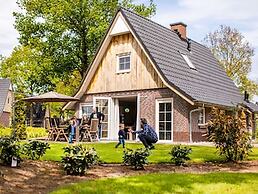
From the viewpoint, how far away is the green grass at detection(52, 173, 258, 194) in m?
6.84

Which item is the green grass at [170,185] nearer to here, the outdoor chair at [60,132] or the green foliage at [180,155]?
the green foliage at [180,155]

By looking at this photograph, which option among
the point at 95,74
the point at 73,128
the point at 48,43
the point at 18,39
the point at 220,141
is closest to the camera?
the point at 220,141

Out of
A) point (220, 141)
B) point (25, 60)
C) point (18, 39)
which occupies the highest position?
point (18, 39)

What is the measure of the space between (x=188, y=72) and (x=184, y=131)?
167 inches

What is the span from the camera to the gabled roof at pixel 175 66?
64.3 feet

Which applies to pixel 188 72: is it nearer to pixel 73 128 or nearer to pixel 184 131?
pixel 184 131

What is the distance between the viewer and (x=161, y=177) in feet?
26.3

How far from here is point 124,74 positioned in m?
21.9

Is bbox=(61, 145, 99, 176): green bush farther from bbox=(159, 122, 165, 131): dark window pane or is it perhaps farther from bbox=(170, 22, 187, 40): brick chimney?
bbox=(170, 22, 187, 40): brick chimney

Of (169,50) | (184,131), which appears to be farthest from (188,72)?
(184,131)

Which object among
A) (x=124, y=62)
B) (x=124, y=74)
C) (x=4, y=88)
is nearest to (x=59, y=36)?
(x=4, y=88)

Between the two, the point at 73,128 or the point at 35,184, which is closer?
the point at 35,184

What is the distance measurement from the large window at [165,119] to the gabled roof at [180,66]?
4.39 feet

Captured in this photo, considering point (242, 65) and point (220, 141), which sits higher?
point (242, 65)
